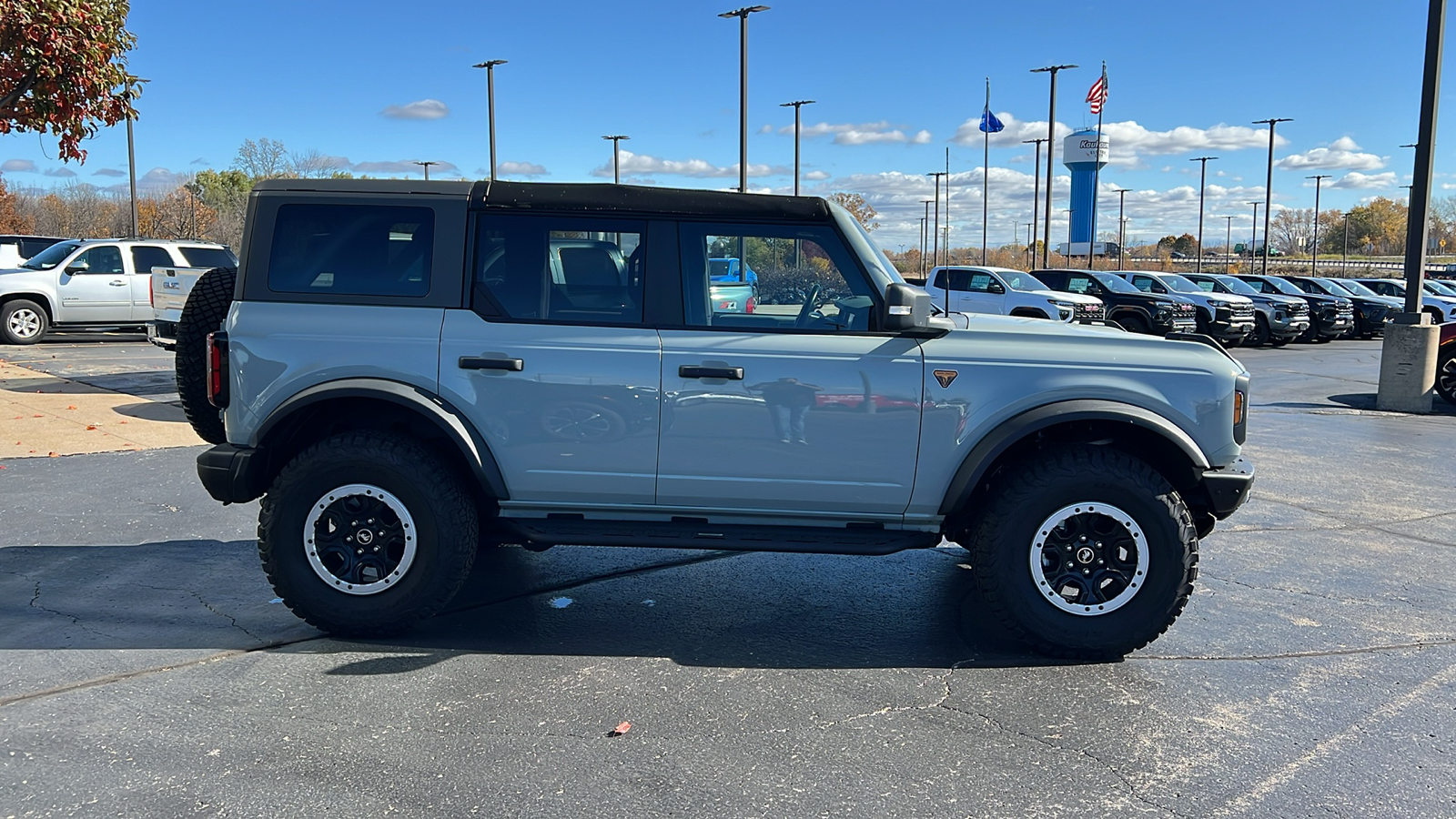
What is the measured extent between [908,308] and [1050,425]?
783 millimetres

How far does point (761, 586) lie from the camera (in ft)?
19.1

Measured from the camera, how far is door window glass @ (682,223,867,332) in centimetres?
481

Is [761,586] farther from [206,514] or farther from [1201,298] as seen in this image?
[1201,298]

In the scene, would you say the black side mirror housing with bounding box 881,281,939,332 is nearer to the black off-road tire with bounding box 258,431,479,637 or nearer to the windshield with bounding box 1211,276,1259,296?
the black off-road tire with bounding box 258,431,479,637

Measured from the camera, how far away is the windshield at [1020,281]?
72.7 feet

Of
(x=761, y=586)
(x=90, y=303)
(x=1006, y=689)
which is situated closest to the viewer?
(x=1006, y=689)

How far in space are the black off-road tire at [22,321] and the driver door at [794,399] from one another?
60.0 ft

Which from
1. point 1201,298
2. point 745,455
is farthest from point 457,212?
point 1201,298

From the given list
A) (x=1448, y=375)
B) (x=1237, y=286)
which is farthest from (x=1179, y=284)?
(x=1448, y=375)

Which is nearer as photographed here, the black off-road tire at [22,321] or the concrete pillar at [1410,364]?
the concrete pillar at [1410,364]

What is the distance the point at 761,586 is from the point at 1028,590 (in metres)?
1.57

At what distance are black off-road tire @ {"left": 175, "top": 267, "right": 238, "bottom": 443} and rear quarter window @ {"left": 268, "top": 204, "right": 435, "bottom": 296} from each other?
634mm

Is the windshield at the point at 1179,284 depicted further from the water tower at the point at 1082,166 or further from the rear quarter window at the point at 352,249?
the water tower at the point at 1082,166

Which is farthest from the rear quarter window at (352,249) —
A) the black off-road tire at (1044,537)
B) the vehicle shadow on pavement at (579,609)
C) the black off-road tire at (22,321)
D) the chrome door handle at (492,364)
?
the black off-road tire at (22,321)
